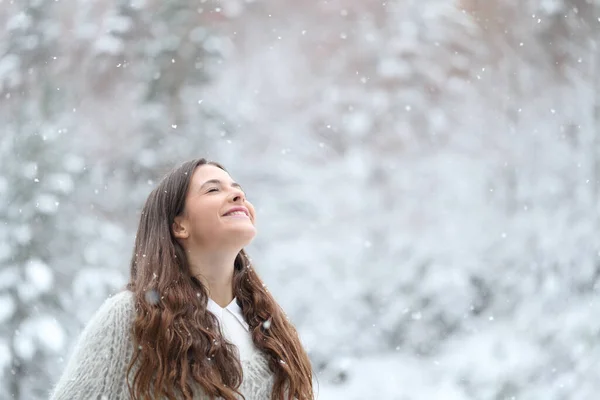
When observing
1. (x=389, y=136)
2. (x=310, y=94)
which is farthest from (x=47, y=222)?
(x=389, y=136)

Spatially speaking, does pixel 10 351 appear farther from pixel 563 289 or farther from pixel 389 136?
pixel 563 289

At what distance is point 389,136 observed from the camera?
3.04 meters

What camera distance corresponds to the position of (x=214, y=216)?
1.07 metres

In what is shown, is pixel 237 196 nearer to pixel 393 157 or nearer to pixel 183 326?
pixel 183 326

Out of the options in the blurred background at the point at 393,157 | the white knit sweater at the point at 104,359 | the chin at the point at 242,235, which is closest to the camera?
the white knit sweater at the point at 104,359

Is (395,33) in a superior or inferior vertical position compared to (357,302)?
superior

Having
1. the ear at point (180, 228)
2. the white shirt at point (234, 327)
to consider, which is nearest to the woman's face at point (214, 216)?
the ear at point (180, 228)

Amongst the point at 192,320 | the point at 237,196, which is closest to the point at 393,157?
the point at 237,196

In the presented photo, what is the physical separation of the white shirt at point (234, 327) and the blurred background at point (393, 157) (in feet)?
5.57

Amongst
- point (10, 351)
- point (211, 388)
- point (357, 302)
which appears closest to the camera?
point (211, 388)

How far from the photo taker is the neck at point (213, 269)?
3.55 feet

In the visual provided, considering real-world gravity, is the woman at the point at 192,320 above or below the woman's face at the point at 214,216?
A: below

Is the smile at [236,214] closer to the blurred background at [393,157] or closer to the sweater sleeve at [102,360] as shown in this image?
the sweater sleeve at [102,360]

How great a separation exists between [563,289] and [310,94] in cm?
142
